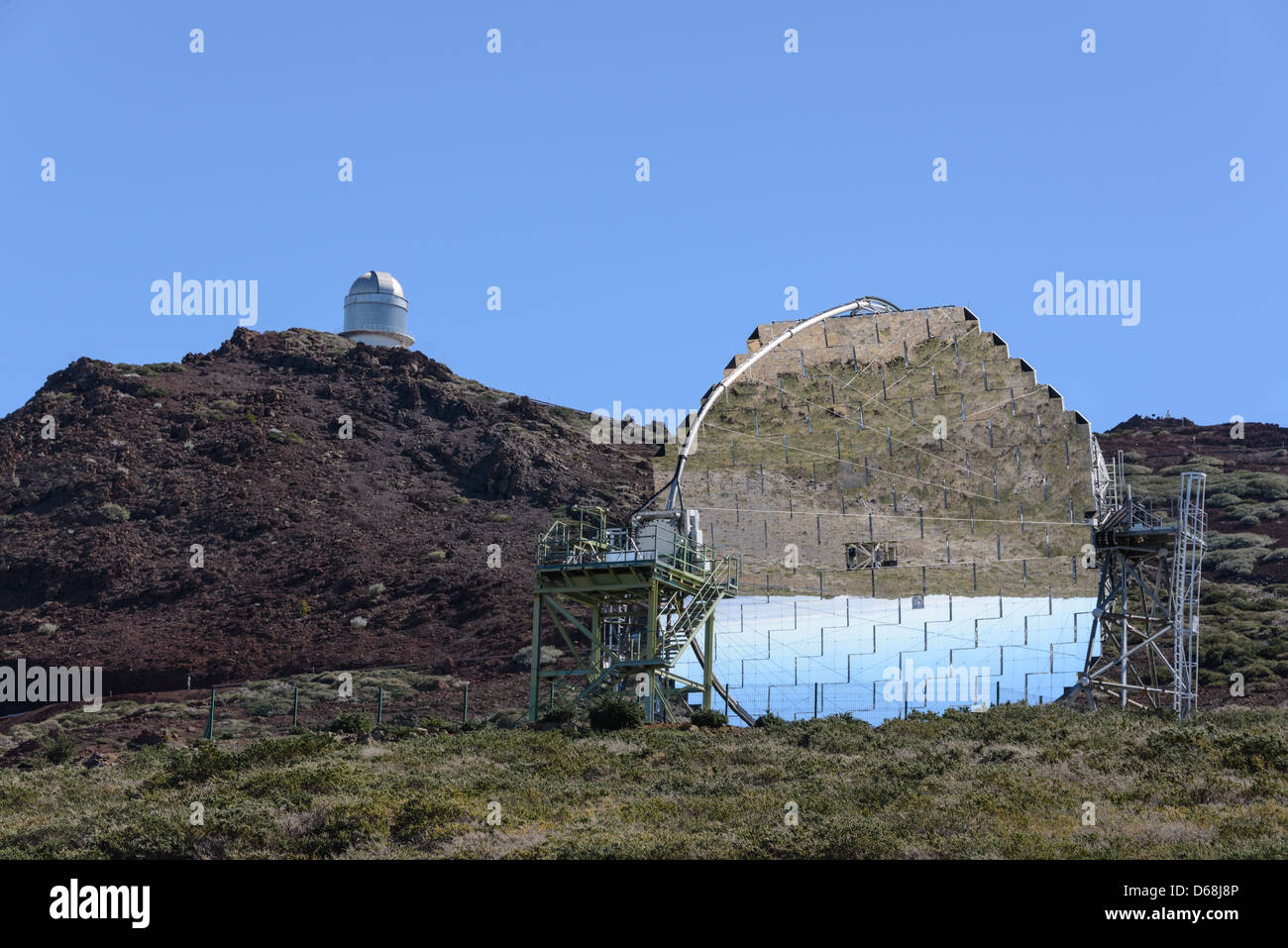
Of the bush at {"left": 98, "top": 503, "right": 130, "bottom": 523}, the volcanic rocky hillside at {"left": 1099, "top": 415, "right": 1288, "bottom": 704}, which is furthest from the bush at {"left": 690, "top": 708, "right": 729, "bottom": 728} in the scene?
the bush at {"left": 98, "top": 503, "right": 130, "bottom": 523}

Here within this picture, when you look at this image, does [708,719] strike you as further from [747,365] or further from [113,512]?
[113,512]

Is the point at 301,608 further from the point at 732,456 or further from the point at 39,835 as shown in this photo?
the point at 39,835

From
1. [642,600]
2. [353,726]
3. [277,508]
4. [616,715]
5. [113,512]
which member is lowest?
[353,726]

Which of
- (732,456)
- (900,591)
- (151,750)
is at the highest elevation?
(732,456)

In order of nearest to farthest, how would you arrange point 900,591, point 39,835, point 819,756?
point 39,835 → point 819,756 → point 900,591

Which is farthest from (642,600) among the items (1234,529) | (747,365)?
(1234,529)

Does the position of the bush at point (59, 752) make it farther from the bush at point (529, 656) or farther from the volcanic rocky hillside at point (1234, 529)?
the volcanic rocky hillside at point (1234, 529)
